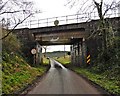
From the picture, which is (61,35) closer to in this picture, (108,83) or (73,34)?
(73,34)

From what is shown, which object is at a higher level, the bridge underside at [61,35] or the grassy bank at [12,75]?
the bridge underside at [61,35]

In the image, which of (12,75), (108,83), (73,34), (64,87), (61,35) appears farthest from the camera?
(61,35)

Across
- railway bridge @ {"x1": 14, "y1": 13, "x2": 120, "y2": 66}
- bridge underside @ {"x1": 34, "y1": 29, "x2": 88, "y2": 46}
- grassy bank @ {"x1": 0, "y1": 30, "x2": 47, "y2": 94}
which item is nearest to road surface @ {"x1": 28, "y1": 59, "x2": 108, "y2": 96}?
grassy bank @ {"x1": 0, "y1": 30, "x2": 47, "y2": 94}

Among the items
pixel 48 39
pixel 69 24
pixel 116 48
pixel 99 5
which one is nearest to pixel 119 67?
pixel 116 48

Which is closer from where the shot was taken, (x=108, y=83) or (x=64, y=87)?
(x=64, y=87)

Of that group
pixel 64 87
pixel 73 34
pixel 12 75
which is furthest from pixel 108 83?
pixel 73 34

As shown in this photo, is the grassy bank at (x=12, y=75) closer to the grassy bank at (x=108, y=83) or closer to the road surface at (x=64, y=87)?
the road surface at (x=64, y=87)

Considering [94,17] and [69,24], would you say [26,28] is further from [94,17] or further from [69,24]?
[94,17]

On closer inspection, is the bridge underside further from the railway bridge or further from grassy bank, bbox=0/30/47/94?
grassy bank, bbox=0/30/47/94

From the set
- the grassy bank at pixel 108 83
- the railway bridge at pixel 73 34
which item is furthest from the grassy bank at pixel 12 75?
the railway bridge at pixel 73 34

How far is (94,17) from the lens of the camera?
3288 centimetres

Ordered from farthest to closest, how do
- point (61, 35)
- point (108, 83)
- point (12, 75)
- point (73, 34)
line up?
point (61, 35), point (73, 34), point (12, 75), point (108, 83)

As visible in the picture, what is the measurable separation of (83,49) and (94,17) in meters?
4.69

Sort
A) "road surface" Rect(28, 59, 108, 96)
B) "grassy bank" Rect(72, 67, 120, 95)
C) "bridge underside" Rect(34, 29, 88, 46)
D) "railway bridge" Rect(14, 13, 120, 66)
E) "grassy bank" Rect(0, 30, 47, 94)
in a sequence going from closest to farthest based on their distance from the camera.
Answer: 1. "road surface" Rect(28, 59, 108, 96)
2. "grassy bank" Rect(72, 67, 120, 95)
3. "grassy bank" Rect(0, 30, 47, 94)
4. "railway bridge" Rect(14, 13, 120, 66)
5. "bridge underside" Rect(34, 29, 88, 46)
